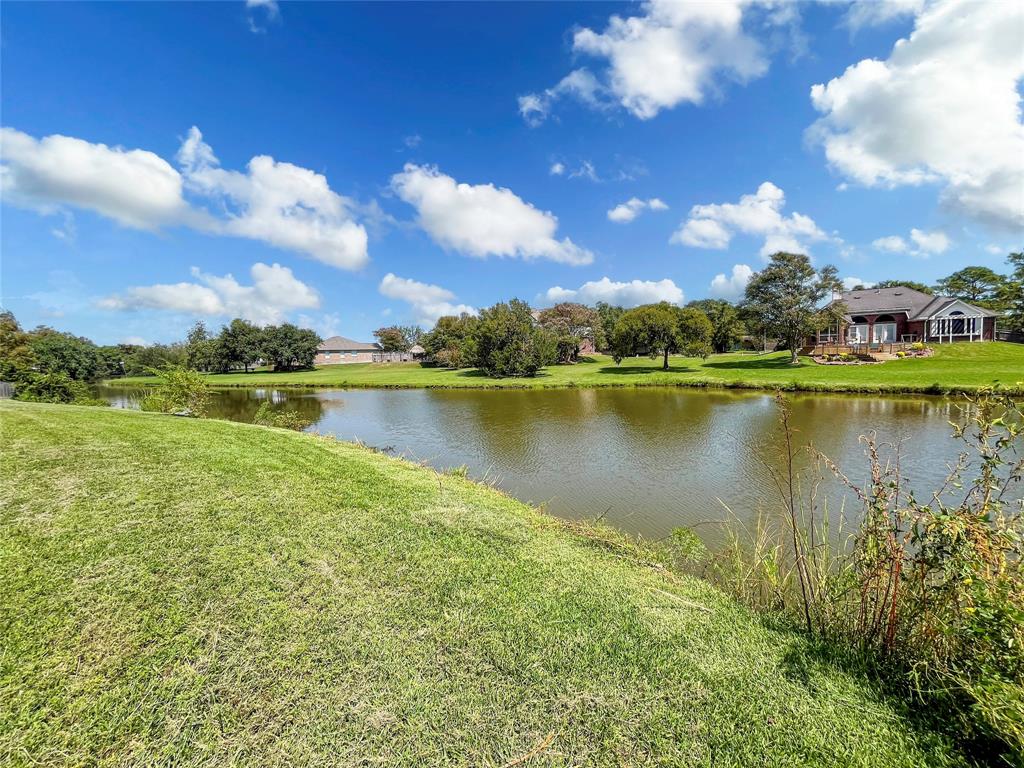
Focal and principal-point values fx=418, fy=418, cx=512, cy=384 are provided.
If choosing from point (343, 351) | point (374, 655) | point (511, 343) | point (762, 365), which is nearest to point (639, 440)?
point (374, 655)

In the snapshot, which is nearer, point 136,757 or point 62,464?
point 136,757

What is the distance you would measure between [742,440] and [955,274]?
6564cm

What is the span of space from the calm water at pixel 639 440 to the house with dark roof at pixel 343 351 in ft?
225

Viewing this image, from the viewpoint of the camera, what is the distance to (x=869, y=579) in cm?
319

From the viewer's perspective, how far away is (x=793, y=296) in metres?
34.6

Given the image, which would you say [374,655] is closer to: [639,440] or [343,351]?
[639,440]

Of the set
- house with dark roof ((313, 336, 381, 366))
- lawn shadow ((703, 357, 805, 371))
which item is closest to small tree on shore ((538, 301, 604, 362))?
lawn shadow ((703, 357, 805, 371))

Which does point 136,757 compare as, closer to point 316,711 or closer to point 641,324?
point 316,711

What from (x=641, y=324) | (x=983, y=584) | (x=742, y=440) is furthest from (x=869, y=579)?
(x=641, y=324)

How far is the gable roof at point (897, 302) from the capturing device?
37.2m

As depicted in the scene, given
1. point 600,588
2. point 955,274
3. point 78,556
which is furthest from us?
point 955,274

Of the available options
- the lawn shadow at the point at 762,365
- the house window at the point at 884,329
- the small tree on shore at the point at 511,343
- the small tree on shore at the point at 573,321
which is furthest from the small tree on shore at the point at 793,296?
the small tree on shore at the point at 573,321

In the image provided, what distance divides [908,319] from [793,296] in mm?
13284

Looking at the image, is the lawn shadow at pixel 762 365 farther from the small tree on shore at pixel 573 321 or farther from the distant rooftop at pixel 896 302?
the small tree on shore at pixel 573 321
